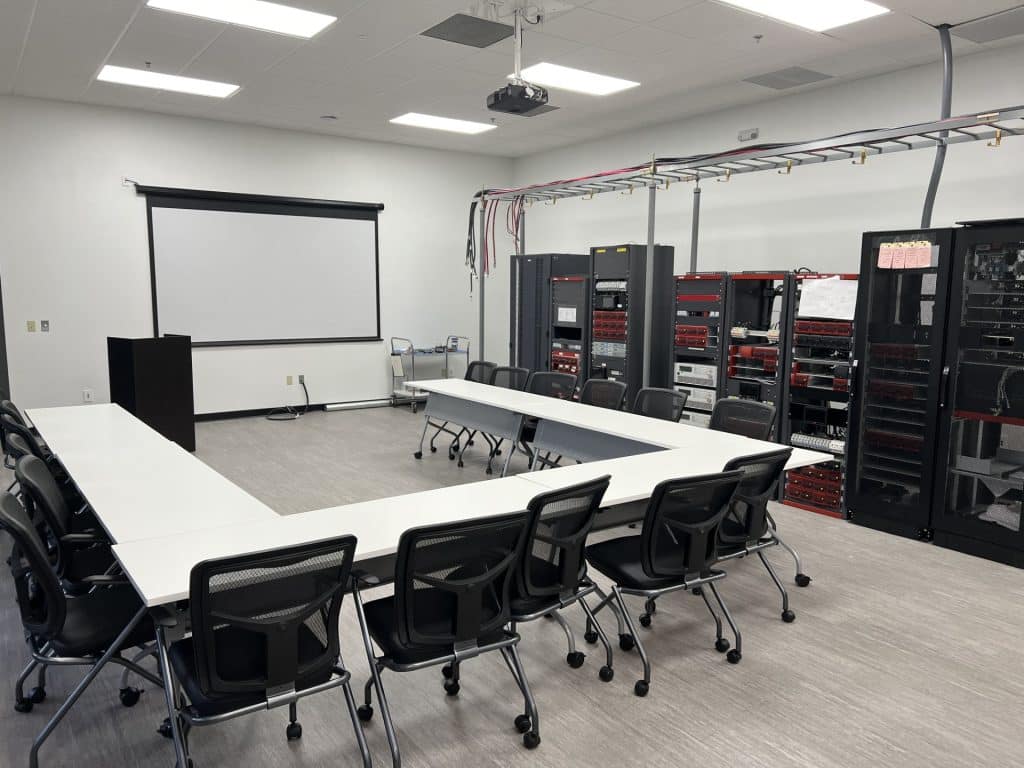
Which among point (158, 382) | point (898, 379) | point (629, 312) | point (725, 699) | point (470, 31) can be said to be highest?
point (470, 31)

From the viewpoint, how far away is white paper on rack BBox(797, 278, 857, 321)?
5074 millimetres

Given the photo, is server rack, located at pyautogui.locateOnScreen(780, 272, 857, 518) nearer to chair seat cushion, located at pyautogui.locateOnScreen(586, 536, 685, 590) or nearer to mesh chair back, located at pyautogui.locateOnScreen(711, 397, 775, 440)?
mesh chair back, located at pyautogui.locateOnScreen(711, 397, 775, 440)

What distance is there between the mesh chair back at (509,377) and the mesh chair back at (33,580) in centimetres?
460

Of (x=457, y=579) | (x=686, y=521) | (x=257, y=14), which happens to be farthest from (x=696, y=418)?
(x=257, y=14)

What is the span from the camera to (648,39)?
5.24 meters

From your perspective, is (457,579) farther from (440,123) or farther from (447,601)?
(440,123)

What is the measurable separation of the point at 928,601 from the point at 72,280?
798cm

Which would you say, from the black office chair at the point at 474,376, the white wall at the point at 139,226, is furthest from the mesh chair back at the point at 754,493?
the white wall at the point at 139,226

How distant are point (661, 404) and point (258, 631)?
148 inches

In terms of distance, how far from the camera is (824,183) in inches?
254

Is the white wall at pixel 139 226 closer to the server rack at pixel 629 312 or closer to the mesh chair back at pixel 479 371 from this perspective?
the mesh chair back at pixel 479 371

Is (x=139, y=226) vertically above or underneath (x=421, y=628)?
above

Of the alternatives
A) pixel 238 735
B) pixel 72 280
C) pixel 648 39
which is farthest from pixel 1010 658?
pixel 72 280

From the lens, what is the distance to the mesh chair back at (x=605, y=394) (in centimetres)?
557
